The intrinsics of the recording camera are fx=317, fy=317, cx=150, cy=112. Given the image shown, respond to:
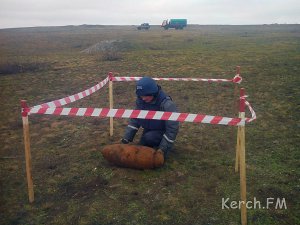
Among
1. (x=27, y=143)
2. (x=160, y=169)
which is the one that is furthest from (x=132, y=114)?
(x=27, y=143)

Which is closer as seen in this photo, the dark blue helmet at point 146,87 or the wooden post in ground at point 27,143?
the wooden post in ground at point 27,143

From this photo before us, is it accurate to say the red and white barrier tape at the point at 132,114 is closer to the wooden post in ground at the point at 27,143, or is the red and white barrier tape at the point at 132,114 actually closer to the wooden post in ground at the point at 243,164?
the wooden post in ground at the point at 27,143

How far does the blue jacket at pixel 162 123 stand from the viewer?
5.49 m

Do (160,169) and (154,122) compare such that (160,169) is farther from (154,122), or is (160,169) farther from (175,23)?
(175,23)

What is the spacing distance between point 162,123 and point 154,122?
149mm

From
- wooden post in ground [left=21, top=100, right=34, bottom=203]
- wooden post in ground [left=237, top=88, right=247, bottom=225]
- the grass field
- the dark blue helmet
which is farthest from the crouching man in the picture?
wooden post in ground [left=21, top=100, right=34, bottom=203]

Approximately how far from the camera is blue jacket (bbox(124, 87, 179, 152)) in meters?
5.49

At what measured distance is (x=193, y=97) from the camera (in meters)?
10.4

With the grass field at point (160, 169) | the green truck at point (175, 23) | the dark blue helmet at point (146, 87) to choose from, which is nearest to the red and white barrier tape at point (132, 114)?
the dark blue helmet at point (146, 87)

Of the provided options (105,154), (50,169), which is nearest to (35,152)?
(50,169)

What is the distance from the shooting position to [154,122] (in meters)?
5.83

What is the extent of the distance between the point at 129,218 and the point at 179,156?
2.18m

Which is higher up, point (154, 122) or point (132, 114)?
point (132, 114)

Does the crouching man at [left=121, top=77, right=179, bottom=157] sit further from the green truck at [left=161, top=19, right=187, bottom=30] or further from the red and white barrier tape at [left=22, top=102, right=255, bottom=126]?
the green truck at [left=161, top=19, right=187, bottom=30]
